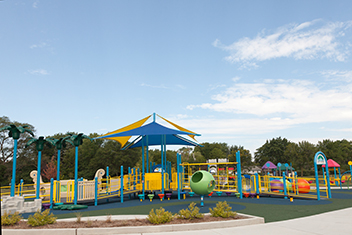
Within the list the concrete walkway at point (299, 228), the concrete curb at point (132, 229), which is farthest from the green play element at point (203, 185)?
the concrete curb at point (132, 229)

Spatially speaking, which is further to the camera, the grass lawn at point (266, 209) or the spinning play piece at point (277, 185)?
the spinning play piece at point (277, 185)

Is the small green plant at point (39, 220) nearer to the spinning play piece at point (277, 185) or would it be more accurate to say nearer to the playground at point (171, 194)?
the playground at point (171, 194)

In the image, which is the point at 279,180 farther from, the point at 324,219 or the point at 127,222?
the point at 127,222

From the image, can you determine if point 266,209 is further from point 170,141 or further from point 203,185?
point 170,141

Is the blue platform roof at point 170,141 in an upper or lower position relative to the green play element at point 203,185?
upper

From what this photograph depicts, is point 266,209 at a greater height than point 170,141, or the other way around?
point 170,141

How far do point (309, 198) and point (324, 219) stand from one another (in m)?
7.85

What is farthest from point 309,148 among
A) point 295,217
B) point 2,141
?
point 2,141

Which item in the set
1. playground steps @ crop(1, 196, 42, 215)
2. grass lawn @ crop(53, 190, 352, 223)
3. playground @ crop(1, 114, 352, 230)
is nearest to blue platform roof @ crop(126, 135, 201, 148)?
playground @ crop(1, 114, 352, 230)

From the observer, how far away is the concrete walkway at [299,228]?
719 cm

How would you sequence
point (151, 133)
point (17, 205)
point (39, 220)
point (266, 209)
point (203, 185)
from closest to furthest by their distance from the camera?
point (39, 220) < point (266, 209) < point (203, 185) < point (17, 205) < point (151, 133)

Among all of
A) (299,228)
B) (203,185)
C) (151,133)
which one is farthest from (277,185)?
(299,228)

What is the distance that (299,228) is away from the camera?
7.71m

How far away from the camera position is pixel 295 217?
31.8 ft
